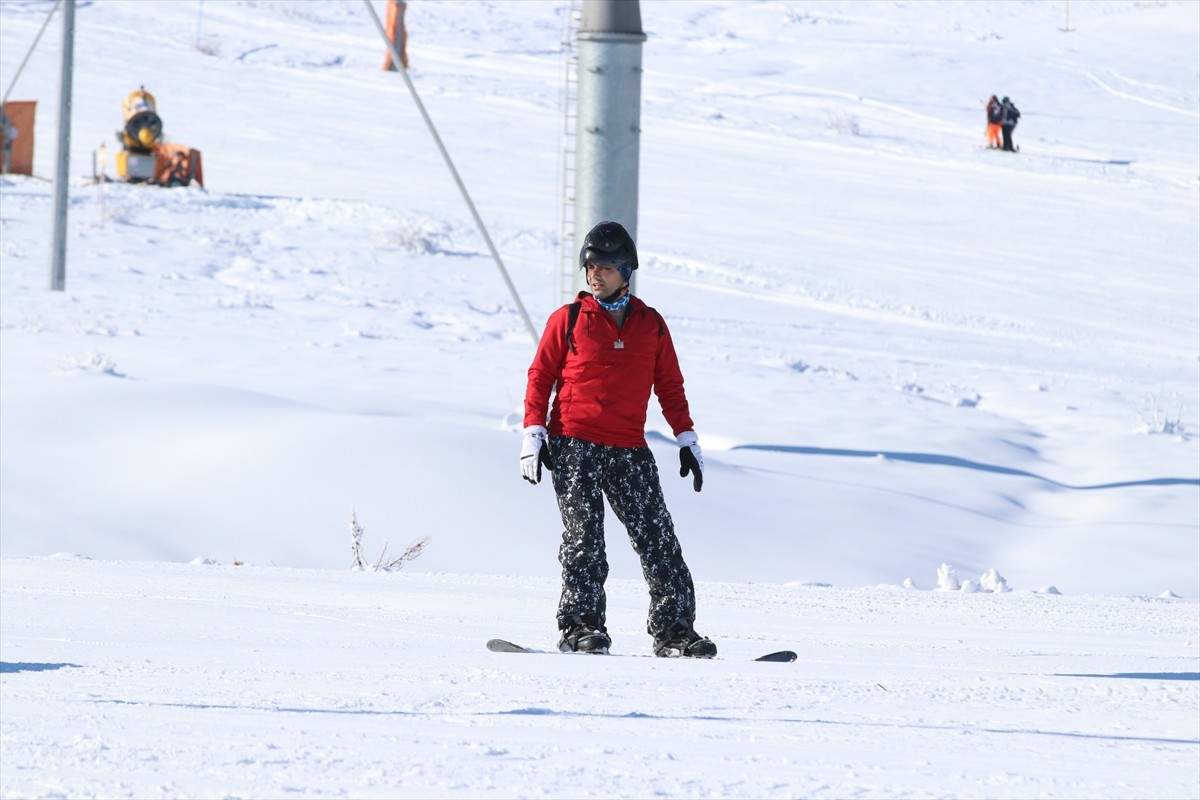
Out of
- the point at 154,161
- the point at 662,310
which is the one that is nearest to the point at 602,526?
the point at 662,310

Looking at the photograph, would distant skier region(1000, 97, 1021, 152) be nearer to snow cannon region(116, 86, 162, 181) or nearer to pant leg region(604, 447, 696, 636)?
snow cannon region(116, 86, 162, 181)

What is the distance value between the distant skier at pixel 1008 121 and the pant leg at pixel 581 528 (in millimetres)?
29623

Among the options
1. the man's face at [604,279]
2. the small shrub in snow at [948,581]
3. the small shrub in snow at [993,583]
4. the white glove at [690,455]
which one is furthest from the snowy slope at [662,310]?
the man's face at [604,279]

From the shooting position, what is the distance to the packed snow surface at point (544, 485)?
382cm

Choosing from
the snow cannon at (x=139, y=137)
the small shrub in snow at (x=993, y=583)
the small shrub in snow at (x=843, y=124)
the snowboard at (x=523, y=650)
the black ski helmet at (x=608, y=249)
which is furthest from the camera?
the small shrub in snow at (x=843, y=124)

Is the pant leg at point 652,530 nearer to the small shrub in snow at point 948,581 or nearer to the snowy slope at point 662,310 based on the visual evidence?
the small shrub in snow at point 948,581

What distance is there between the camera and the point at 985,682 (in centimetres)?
507

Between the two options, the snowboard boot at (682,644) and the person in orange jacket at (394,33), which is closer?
the snowboard boot at (682,644)

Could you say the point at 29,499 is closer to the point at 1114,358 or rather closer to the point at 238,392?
the point at 238,392

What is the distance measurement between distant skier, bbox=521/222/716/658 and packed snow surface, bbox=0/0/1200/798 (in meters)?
0.36

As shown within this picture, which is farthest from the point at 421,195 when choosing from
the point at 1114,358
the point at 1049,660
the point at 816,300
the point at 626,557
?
the point at 1049,660

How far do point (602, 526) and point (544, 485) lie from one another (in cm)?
475

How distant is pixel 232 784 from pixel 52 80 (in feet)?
103

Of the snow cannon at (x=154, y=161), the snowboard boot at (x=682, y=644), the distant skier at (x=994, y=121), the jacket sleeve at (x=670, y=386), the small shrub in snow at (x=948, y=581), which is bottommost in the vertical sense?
the small shrub in snow at (x=948, y=581)
